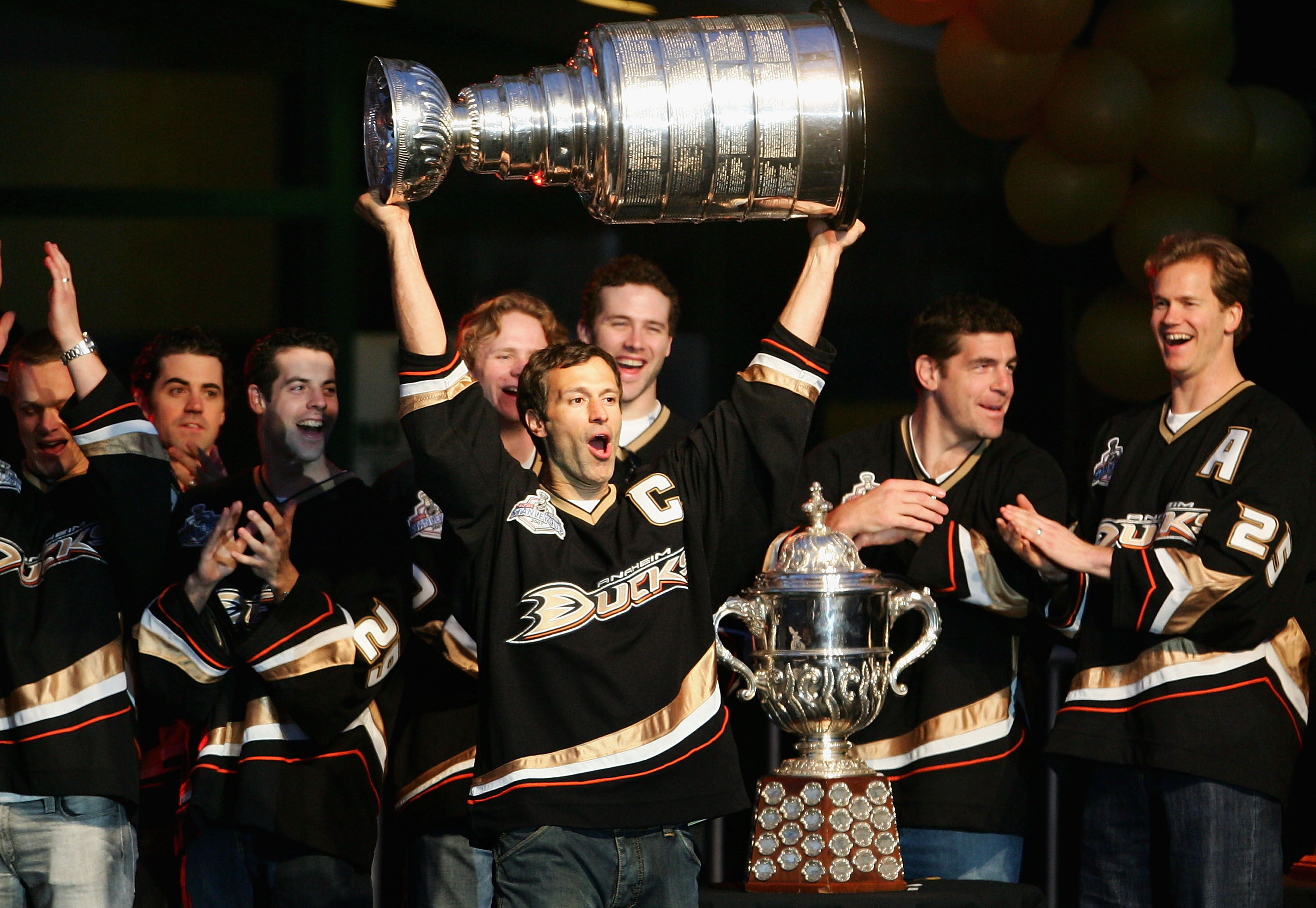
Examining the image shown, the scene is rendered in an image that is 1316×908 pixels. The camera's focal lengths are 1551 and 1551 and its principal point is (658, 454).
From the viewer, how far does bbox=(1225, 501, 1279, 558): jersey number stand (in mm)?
3113

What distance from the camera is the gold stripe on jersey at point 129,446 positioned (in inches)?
131

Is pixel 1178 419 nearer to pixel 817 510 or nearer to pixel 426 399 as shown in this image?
pixel 817 510

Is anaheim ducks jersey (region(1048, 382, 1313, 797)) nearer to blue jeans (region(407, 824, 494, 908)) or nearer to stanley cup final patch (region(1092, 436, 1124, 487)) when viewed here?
stanley cup final patch (region(1092, 436, 1124, 487))

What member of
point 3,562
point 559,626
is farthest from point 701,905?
point 3,562

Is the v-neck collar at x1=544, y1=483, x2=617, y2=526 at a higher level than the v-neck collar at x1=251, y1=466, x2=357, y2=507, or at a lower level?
lower

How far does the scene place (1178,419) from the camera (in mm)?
3373

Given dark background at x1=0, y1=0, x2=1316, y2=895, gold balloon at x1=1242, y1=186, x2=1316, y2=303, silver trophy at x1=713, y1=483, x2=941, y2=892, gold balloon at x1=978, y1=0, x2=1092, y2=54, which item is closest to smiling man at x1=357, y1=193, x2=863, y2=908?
silver trophy at x1=713, y1=483, x2=941, y2=892

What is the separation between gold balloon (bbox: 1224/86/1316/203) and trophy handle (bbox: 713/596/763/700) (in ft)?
8.46

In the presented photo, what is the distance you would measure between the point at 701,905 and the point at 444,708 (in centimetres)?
76

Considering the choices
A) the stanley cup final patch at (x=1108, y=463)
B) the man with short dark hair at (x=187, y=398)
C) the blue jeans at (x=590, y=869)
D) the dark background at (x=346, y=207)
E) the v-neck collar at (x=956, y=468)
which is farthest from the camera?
the dark background at (x=346, y=207)

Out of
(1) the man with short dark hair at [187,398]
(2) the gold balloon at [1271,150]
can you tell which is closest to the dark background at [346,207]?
(2) the gold balloon at [1271,150]

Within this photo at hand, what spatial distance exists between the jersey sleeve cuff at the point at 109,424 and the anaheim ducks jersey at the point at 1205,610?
2004mm

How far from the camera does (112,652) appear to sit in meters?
3.41

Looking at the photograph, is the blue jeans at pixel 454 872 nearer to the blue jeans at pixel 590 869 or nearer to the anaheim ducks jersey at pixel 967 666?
the blue jeans at pixel 590 869
